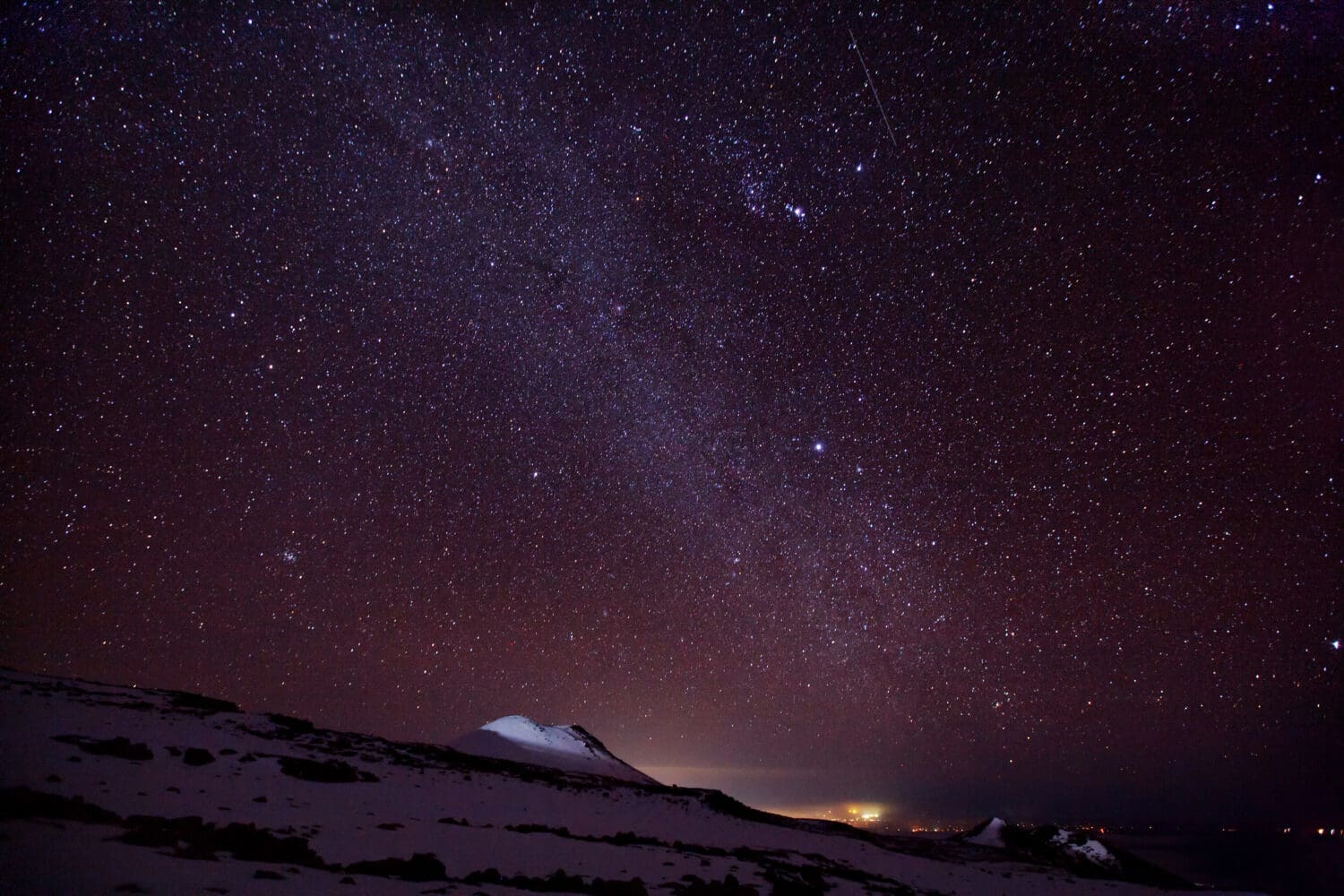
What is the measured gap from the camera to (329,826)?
31.7ft

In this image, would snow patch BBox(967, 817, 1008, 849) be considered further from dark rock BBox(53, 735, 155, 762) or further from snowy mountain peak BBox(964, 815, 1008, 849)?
dark rock BBox(53, 735, 155, 762)

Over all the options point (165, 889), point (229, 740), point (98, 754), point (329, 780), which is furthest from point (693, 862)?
point (229, 740)

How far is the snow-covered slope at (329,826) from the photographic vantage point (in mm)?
5629

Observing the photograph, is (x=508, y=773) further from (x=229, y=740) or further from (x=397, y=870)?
(x=397, y=870)

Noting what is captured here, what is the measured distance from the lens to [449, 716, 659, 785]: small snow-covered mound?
1495 inches

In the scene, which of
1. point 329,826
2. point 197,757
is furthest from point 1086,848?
point 197,757

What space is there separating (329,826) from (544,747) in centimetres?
3378

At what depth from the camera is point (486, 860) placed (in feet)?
30.6

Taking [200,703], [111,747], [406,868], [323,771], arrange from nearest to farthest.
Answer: [406,868] < [111,747] < [323,771] < [200,703]

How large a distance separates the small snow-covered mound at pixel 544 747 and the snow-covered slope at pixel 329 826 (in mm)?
14154

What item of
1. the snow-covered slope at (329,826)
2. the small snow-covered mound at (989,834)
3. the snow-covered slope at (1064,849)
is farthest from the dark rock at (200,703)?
the small snow-covered mound at (989,834)

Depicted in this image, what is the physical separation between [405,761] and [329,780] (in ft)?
23.2

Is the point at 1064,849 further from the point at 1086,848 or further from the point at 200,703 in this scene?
the point at 200,703

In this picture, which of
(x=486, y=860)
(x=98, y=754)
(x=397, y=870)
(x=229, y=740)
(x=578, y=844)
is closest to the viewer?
(x=397, y=870)
